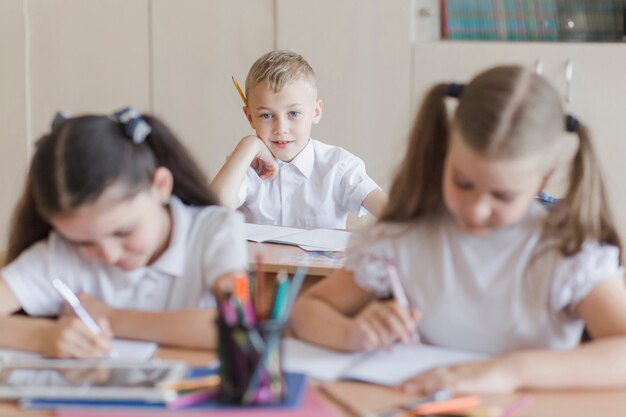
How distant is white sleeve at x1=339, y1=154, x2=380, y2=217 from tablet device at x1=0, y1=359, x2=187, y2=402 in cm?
152

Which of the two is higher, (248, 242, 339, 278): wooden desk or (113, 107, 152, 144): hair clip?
(113, 107, 152, 144): hair clip

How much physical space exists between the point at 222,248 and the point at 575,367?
59cm

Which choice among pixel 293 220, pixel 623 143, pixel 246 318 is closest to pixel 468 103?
pixel 246 318

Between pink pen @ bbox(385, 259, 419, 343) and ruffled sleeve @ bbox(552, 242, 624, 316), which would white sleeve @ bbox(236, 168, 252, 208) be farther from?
ruffled sleeve @ bbox(552, 242, 624, 316)

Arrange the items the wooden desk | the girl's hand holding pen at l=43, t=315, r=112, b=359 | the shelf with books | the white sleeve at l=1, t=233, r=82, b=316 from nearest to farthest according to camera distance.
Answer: the girl's hand holding pen at l=43, t=315, r=112, b=359
the white sleeve at l=1, t=233, r=82, b=316
the wooden desk
the shelf with books

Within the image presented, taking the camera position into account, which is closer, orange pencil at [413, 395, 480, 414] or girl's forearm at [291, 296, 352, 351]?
orange pencil at [413, 395, 480, 414]

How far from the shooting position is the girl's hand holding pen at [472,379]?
1177 mm

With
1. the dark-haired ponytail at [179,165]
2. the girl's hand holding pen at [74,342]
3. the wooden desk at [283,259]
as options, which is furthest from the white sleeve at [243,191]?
the girl's hand holding pen at [74,342]

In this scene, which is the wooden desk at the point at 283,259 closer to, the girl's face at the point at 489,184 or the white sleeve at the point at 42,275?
the white sleeve at the point at 42,275

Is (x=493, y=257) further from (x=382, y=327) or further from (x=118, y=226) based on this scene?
(x=118, y=226)

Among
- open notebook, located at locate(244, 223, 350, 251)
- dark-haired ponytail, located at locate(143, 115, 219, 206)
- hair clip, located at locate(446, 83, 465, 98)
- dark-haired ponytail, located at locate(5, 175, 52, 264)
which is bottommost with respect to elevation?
open notebook, located at locate(244, 223, 350, 251)

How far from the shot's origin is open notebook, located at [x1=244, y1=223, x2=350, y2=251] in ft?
7.38

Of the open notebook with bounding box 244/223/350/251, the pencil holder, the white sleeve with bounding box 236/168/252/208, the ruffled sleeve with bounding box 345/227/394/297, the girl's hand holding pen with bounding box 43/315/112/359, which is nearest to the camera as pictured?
the pencil holder

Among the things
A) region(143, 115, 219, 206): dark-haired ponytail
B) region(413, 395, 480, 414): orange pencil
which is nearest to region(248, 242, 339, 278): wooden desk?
region(143, 115, 219, 206): dark-haired ponytail
